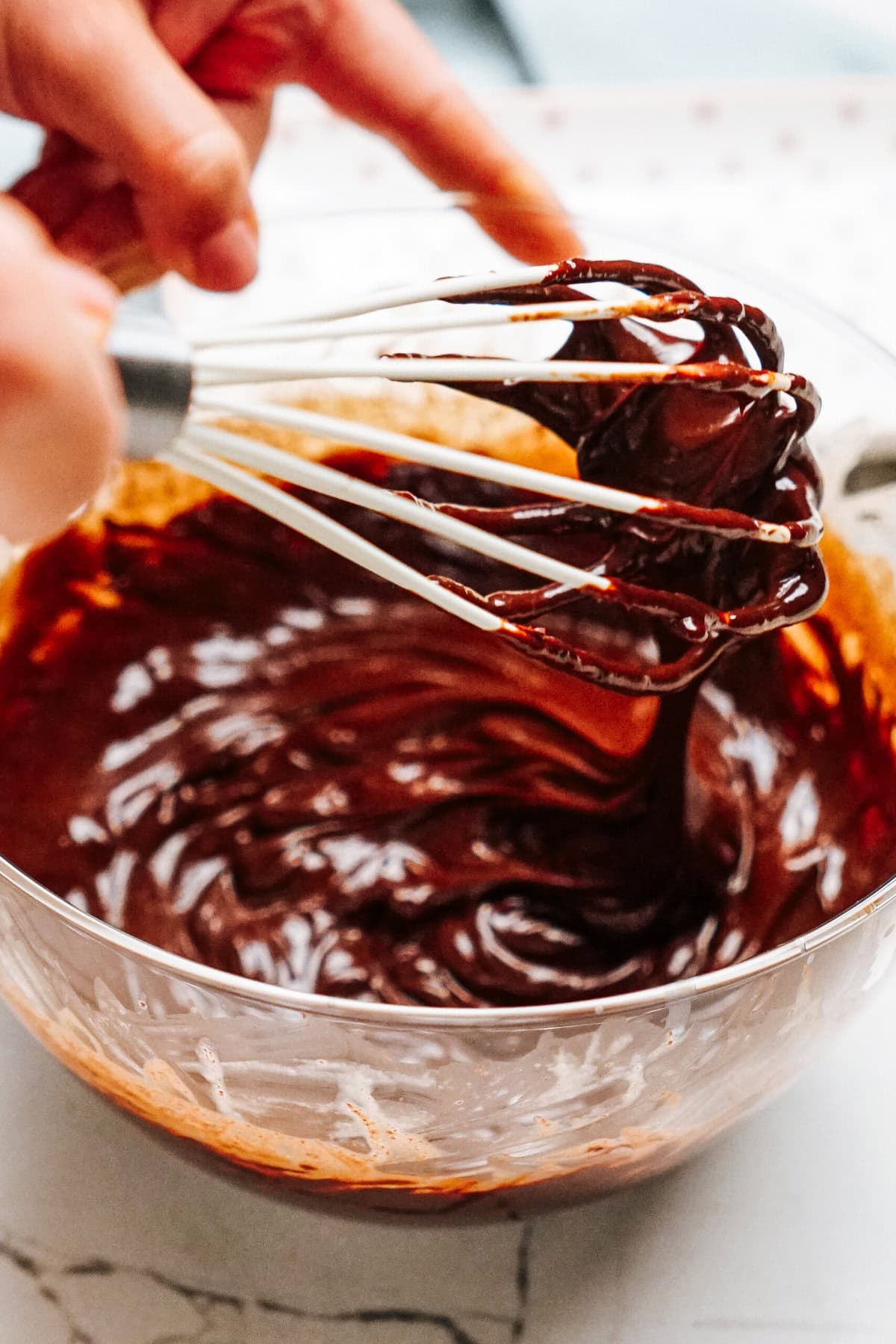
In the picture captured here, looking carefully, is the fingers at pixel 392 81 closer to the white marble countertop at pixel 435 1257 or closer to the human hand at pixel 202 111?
the human hand at pixel 202 111

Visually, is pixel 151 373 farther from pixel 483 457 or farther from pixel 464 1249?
pixel 464 1249

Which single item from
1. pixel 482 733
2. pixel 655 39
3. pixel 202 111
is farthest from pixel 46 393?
pixel 655 39

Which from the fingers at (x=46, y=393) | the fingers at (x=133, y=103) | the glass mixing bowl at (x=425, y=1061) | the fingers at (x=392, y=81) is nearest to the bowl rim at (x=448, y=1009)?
the glass mixing bowl at (x=425, y=1061)

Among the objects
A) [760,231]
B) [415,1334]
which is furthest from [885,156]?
[415,1334]

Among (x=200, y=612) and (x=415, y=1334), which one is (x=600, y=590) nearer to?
(x=415, y=1334)

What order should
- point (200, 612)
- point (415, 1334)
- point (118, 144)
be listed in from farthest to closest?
point (200, 612) < point (118, 144) < point (415, 1334)

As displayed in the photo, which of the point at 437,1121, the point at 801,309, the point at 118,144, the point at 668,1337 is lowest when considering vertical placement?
the point at 668,1337
